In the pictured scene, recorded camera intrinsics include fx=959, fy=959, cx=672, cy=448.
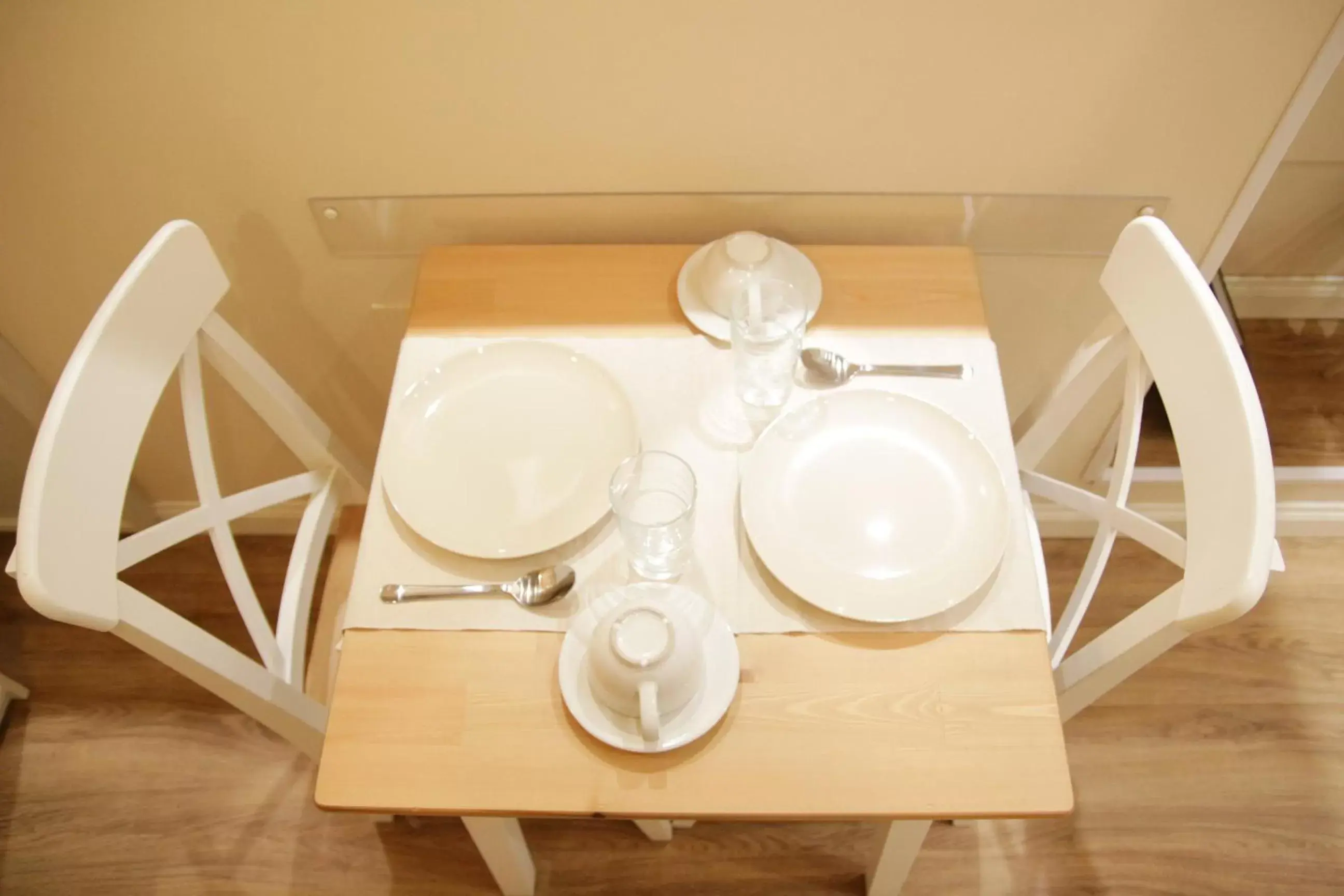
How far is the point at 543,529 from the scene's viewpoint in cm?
91

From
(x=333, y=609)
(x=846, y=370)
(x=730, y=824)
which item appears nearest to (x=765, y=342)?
(x=846, y=370)

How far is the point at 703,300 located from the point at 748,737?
19.0 inches

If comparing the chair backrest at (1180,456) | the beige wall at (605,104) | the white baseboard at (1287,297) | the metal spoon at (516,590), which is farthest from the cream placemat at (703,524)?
the white baseboard at (1287,297)

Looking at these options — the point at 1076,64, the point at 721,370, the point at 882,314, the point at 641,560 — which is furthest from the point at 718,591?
the point at 1076,64

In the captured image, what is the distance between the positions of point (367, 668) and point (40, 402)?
1.02m

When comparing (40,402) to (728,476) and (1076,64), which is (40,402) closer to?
(728,476)

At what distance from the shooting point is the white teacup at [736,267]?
40.1 inches

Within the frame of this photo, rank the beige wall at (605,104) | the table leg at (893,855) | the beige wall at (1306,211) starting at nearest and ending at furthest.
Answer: the beige wall at (605,104)
the table leg at (893,855)
the beige wall at (1306,211)

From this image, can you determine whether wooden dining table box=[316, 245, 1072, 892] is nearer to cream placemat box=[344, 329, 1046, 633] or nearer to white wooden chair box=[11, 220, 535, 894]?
cream placemat box=[344, 329, 1046, 633]

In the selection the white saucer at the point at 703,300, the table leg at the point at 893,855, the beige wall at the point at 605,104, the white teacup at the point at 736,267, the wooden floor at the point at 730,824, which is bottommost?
the wooden floor at the point at 730,824

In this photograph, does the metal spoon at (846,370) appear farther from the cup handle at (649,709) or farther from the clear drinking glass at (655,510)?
the cup handle at (649,709)

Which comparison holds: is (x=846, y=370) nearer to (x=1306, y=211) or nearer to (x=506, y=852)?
(x=506, y=852)

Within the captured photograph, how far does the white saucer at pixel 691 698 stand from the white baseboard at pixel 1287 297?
150cm

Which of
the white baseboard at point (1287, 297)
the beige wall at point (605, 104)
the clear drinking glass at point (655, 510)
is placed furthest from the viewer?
the white baseboard at point (1287, 297)
